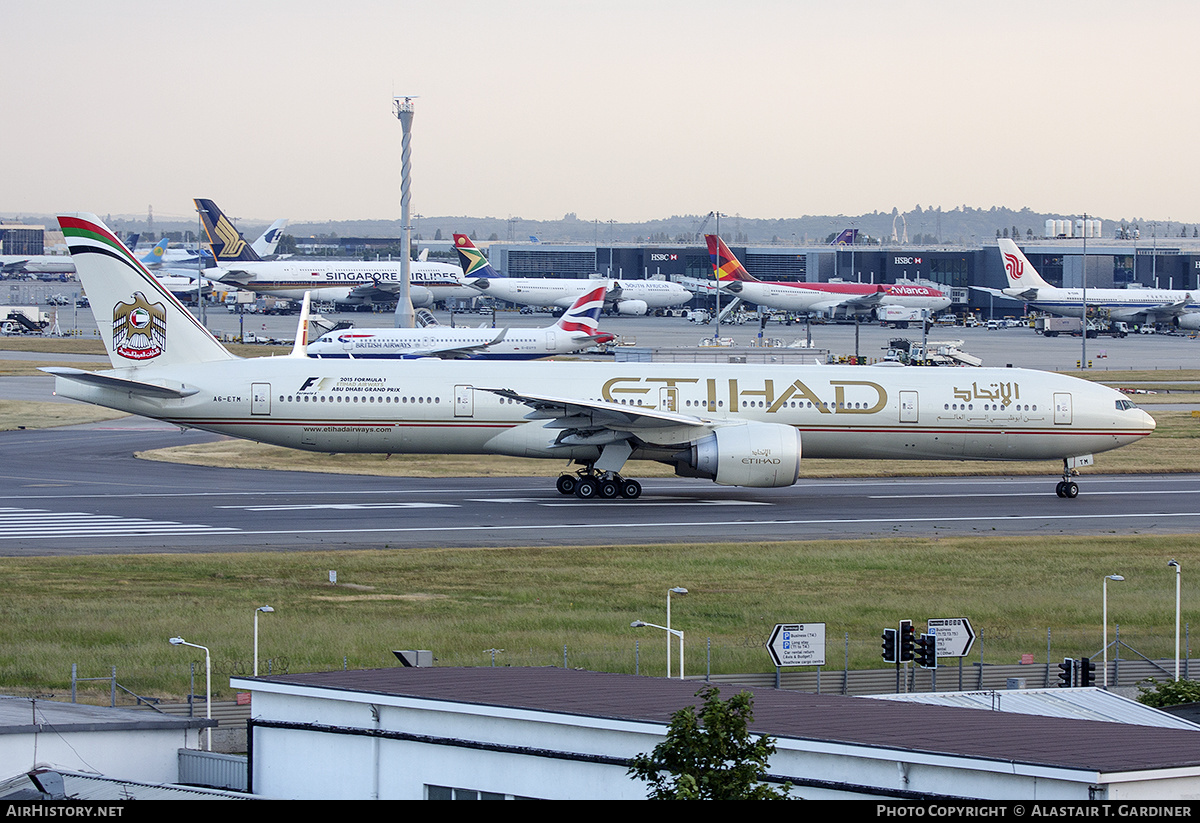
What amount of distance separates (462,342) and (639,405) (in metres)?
45.2

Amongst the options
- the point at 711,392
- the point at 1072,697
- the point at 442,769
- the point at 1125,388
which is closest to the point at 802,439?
the point at 711,392

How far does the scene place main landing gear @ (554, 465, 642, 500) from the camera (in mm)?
42219

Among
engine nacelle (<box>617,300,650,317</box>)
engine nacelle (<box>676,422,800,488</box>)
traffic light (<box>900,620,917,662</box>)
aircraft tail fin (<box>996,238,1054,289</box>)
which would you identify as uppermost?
aircraft tail fin (<box>996,238,1054,289</box>)

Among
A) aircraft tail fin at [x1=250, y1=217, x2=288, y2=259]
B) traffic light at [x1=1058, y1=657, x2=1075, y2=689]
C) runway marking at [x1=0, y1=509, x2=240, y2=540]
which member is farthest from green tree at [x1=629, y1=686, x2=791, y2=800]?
aircraft tail fin at [x1=250, y1=217, x2=288, y2=259]

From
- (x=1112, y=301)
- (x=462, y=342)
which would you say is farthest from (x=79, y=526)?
(x=1112, y=301)

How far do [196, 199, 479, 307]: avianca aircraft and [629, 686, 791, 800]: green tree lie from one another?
138 metres

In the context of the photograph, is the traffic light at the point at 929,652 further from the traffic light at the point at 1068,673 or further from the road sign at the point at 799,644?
the traffic light at the point at 1068,673

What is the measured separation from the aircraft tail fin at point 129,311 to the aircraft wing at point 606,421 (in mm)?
10006

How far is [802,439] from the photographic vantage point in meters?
42.8

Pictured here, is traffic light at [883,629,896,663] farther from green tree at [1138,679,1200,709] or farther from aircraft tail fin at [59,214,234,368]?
aircraft tail fin at [59,214,234,368]

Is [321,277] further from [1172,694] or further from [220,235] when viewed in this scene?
[1172,694]

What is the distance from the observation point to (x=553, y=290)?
6206 inches
